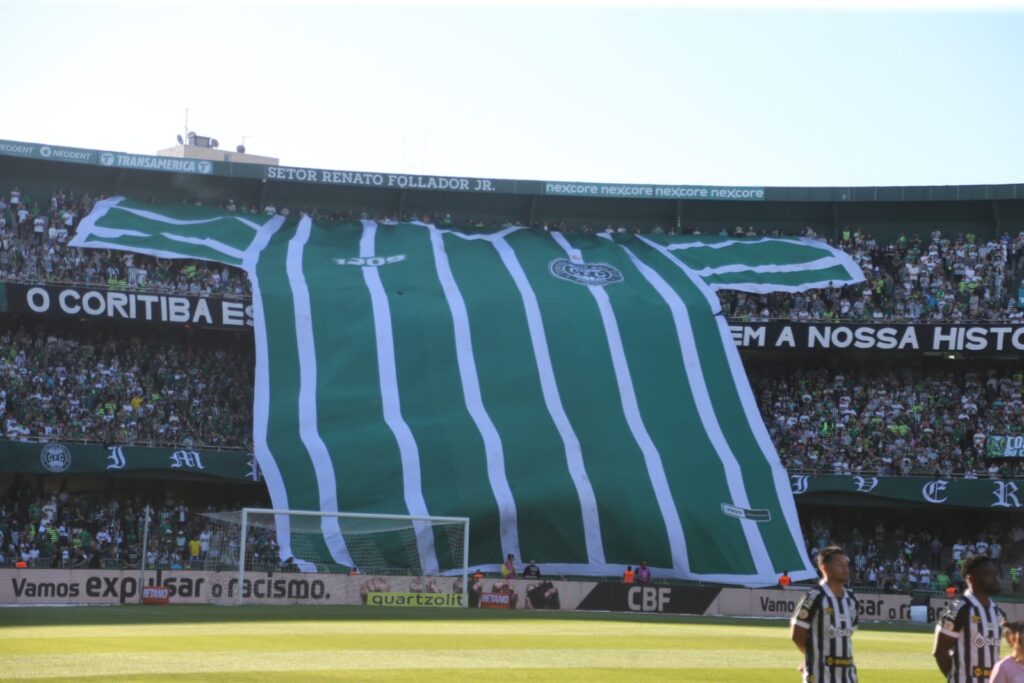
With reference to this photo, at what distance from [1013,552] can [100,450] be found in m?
30.5

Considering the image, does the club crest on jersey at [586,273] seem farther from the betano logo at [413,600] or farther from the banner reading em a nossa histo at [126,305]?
the betano logo at [413,600]

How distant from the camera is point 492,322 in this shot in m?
47.0

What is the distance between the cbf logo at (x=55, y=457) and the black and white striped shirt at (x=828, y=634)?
3478 cm

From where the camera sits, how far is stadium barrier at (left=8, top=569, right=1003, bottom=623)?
3192 centimetres

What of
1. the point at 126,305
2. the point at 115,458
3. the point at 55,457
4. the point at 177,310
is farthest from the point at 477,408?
the point at 55,457

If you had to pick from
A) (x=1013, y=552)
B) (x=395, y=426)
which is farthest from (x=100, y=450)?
(x=1013, y=552)

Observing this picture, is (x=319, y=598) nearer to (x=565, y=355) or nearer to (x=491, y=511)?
(x=491, y=511)


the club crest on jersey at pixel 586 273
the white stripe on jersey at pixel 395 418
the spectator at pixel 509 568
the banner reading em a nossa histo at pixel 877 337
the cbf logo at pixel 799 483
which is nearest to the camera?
the spectator at pixel 509 568

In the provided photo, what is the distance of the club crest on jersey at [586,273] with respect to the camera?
4938 centimetres

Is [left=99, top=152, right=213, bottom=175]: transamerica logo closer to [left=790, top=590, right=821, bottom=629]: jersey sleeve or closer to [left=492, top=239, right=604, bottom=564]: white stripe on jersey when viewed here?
[left=492, top=239, right=604, bottom=564]: white stripe on jersey

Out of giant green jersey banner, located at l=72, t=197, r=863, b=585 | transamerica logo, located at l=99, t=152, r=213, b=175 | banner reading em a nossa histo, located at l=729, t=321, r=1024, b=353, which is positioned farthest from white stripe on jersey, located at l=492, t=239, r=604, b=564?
transamerica logo, located at l=99, t=152, r=213, b=175

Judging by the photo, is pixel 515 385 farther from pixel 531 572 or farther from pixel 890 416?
pixel 890 416

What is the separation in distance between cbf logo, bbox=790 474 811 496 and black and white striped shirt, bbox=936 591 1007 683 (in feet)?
113

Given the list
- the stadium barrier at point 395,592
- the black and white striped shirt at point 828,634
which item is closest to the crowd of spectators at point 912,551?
the stadium barrier at point 395,592
